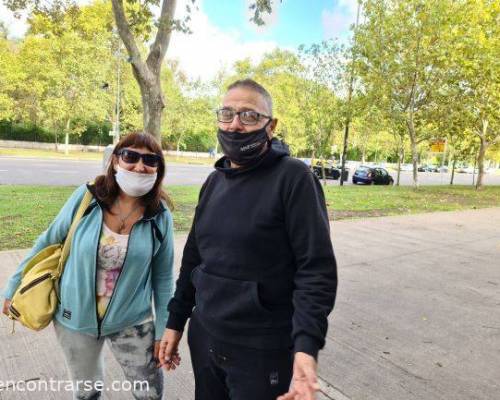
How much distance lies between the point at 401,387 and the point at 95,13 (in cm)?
3795

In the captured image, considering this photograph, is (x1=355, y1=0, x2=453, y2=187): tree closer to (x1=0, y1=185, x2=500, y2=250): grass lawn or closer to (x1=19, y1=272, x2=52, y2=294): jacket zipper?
(x1=0, y1=185, x2=500, y2=250): grass lawn

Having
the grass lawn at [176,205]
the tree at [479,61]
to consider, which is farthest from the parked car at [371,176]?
the grass lawn at [176,205]

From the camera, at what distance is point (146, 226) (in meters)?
2.29

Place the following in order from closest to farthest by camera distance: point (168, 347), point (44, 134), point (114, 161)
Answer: point (168, 347)
point (114, 161)
point (44, 134)

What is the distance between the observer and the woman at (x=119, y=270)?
2.17 metres

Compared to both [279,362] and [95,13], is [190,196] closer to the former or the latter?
[279,362]

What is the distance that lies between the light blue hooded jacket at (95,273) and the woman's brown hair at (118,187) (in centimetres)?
5

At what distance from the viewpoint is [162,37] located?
27.7 ft

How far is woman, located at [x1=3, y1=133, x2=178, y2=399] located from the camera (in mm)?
2170

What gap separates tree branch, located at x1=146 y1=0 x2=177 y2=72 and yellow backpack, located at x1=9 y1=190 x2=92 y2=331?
684 centimetres

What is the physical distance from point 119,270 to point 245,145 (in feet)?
3.24

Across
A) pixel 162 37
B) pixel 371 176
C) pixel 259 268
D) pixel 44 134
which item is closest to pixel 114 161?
pixel 259 268

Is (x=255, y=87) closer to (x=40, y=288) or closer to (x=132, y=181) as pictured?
(x=132, y=181)

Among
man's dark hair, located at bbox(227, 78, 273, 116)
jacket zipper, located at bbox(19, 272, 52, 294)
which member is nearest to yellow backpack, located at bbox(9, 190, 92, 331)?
jacket zipper, located at bbox(19, 272, 52, 294)
